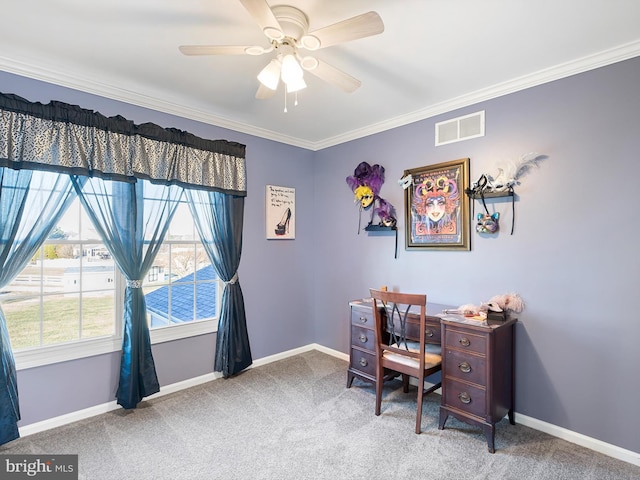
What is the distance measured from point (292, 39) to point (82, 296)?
95.4 inches

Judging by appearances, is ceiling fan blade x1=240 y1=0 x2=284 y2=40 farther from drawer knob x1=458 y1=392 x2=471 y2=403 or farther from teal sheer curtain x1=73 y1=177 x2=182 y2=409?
drawer knob x1=458 y1=392 x2=471 y2=403

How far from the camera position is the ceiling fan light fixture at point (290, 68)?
5.64ft

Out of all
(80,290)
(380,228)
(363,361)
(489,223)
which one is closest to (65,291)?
(80,290)

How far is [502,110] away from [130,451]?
3.62 m

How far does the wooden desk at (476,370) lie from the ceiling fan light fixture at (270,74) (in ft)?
6.41

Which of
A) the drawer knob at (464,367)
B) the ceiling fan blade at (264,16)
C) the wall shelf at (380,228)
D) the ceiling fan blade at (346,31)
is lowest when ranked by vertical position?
the drawer knob at (464,367)

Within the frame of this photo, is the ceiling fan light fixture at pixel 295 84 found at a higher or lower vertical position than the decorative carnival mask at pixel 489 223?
higher

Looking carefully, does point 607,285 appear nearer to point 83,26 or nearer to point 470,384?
point 470,384

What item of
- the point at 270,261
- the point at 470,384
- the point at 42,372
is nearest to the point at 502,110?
the point at 470,384

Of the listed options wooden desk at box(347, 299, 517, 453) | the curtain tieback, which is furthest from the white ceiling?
wooden desk at box(347, 299, 517, 453)

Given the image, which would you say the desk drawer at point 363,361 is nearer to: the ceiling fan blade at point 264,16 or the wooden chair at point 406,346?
the wooden chair at point 406,346

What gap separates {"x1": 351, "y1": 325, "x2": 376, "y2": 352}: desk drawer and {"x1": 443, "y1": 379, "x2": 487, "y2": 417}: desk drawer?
2.26ft

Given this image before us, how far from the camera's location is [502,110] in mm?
2604

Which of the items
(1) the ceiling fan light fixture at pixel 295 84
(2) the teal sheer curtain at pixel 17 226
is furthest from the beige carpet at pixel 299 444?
(1) the ceiling fan light fixture at pixel 295 84
